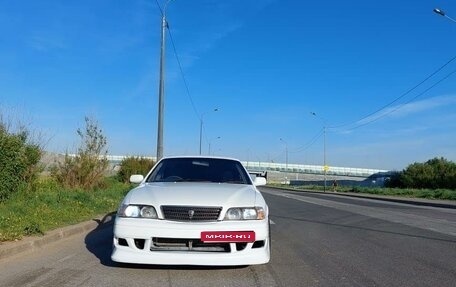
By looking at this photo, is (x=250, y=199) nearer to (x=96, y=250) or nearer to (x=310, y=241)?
(x=96, y=250)

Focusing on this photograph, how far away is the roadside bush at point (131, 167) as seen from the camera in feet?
98.4

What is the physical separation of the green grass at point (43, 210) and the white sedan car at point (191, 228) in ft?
9.28

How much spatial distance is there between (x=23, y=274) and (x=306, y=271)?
3625 millimetres

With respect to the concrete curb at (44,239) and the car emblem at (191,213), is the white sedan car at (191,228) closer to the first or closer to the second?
the car emblem at (191,213)

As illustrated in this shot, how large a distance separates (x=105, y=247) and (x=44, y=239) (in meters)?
0.99

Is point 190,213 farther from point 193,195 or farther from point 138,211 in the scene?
point 138,211

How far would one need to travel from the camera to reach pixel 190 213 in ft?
20.5

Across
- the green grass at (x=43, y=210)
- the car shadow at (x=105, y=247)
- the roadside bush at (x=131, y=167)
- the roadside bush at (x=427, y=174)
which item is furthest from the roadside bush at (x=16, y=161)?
the roadside bush at (x=427, y=174)

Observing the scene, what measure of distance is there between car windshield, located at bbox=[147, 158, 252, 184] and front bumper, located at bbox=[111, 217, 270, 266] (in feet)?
5.79

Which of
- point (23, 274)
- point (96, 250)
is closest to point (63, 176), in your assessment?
point (96, 250)

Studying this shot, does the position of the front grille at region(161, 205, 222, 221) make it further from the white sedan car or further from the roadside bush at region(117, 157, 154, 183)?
the roadside bush at region(117, 157, 154, 183)

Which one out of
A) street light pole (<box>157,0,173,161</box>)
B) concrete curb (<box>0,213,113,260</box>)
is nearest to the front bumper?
concrete curb (<box>0,213,113,260</box>)

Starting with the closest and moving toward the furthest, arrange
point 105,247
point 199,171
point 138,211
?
1. point 138,211
2. point 199,171
3. point 105,247

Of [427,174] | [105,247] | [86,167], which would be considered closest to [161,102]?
[86,167]
